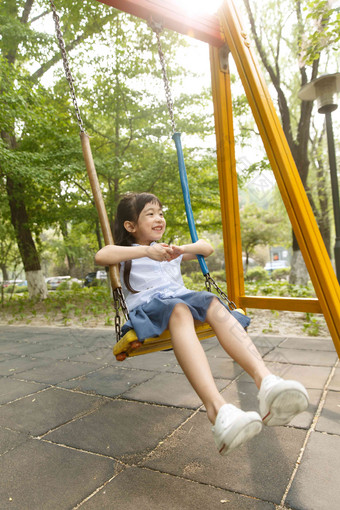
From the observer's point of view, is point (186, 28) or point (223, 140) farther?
point (223, 140)

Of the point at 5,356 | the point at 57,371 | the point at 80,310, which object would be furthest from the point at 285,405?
the point at 80,310

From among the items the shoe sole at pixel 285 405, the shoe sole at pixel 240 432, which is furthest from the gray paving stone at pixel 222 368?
the shoe sole at pixel 240 432

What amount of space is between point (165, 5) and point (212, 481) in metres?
2.49

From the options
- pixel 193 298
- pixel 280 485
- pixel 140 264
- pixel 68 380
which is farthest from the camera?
pixel 68 380

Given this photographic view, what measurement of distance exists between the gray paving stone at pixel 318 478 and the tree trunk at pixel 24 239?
8081 millimetres

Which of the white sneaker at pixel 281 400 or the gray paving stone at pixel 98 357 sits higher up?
the white sneaker at pixel 281 400

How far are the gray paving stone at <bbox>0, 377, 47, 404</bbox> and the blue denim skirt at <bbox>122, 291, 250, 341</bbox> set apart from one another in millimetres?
1321

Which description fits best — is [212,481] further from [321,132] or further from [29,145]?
[321,132]

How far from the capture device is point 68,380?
293cm

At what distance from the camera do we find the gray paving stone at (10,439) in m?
1.87

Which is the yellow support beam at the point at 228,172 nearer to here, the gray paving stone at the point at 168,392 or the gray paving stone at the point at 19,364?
the gray paving stone at the point at 168,392

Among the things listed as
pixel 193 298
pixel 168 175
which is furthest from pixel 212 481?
pixel 168 175

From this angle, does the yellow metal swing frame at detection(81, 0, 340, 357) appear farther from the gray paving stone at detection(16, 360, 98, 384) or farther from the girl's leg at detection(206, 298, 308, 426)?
the gray paving stone at detection(16, 360, 98, 384)

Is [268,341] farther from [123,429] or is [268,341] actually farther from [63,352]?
[123,429]
